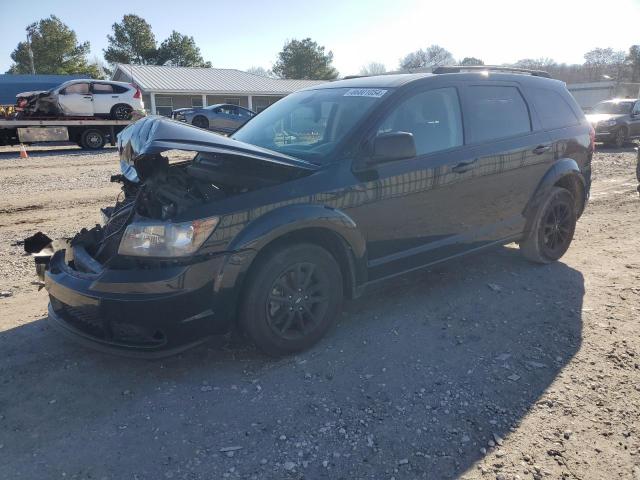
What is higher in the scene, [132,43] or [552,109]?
[132,43]

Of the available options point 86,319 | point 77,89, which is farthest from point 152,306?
point 77,89

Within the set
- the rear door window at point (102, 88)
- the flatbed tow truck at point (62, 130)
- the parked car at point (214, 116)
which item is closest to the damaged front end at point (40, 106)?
the flatbed tow truck at point (62, 130)

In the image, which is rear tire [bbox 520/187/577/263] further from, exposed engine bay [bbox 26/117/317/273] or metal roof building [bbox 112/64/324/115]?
metal roof building [bbox 112/64/324/115]

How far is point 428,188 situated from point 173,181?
192cm

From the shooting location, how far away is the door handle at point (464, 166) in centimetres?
394

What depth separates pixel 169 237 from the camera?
2.78 metres

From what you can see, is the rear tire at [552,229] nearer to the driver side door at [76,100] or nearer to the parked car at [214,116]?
the driver side door at [76,100]

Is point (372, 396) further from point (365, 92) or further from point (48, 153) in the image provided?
point (48, 153)

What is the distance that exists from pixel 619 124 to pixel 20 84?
35077 millimetres

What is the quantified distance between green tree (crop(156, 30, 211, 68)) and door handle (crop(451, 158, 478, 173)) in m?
55.8

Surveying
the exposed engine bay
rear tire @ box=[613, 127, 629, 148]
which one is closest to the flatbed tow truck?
the exposed engine bay

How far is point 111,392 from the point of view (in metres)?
2.97

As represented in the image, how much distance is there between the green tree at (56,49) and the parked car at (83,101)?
36569 mm

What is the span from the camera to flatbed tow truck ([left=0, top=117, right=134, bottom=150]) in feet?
52.4
